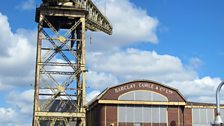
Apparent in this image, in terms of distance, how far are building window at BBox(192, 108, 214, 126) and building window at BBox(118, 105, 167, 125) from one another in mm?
5636

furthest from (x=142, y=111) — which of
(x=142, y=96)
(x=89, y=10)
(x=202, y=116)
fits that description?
(x=89, y=10)

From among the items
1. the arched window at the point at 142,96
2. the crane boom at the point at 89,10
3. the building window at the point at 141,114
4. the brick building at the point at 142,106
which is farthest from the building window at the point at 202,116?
the crane boom at the point at 89,10

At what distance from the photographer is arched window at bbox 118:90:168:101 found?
2689 inches

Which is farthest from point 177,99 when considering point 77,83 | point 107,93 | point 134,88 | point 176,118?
point 77,83

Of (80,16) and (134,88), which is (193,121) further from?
(80,16)

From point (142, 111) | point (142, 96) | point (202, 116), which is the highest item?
point (142, 96)

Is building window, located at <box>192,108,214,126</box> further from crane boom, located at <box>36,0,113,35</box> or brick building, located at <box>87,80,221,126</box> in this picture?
crane boom, located at <box>36,0,113,35</box>

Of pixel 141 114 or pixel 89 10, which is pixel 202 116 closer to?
pixel 141 114

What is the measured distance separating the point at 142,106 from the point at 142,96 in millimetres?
1617

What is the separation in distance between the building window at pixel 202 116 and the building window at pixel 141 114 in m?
5.64

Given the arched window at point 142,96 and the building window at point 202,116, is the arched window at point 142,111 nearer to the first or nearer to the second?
the arched window at point 142,96

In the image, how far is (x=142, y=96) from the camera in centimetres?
6881

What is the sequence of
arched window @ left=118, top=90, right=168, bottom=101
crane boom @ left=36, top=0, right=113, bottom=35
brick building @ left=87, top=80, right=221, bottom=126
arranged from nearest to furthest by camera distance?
crane boom @ left=36, top=0, right=113, bottom=35
brick building @ left=87, top=80, right=221, bottom=126
arched window @ left=118, top=90, right=168, bottom=101

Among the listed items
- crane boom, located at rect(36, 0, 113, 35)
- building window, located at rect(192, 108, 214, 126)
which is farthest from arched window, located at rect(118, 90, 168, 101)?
crane boom, located at rect(36, 0, 113, 35)
